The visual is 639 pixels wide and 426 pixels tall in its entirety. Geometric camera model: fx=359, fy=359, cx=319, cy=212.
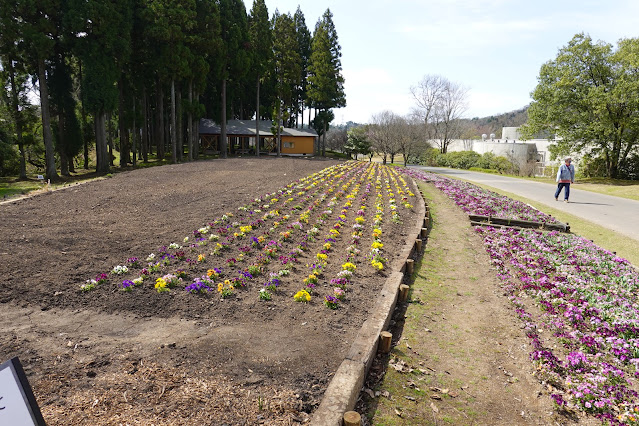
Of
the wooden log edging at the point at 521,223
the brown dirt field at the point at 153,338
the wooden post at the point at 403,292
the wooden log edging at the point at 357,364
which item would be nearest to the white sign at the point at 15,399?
the brown dirt field at the point at 153,338

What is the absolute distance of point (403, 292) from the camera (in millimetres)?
5441

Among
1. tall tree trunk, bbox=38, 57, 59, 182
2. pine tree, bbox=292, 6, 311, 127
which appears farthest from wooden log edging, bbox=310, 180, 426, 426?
pine tree, bbox=292, 6, 311, 127

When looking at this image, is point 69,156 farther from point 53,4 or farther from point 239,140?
point 239,140

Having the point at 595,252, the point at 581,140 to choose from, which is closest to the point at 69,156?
the point at 595,252

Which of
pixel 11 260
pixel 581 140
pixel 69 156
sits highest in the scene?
pixel 581 140

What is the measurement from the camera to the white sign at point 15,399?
70.6 inches

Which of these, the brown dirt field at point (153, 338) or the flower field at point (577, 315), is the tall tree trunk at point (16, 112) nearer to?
the brown dirt field at point (153, 338)

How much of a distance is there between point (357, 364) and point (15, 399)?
2693 mm

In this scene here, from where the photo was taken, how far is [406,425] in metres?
3.16

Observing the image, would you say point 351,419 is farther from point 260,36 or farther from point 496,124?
point 496,124

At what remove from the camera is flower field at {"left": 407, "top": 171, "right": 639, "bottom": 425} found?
3523mm

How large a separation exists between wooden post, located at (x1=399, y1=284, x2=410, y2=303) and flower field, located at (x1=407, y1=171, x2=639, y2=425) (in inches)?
62.4

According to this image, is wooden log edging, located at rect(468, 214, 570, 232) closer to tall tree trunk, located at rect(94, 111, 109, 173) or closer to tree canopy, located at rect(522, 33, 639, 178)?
tree canopy, located at rect(522, 33, 639, 178)

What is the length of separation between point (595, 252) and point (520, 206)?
4.87 meters
